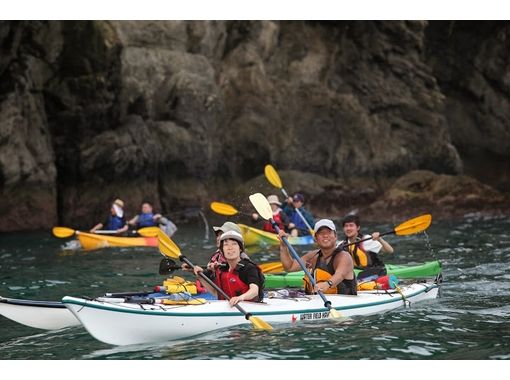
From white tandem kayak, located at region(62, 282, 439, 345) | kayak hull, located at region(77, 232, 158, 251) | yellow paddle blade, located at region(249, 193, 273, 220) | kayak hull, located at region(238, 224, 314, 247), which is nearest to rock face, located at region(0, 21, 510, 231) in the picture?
kayak hull, located at region(77, 232, 158, 251)

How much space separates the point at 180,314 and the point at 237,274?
799 mm

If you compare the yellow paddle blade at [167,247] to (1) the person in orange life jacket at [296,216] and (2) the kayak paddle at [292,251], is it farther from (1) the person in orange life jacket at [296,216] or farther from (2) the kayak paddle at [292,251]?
(1) the person in orange life jacket at [296,216]

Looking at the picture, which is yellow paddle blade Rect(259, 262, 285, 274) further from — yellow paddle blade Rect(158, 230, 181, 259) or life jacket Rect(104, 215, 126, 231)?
life jacket Rect(104, 215, 126, 231)

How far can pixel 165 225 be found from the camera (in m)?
16.5

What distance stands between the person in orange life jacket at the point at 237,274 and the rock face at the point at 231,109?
38.2 ft

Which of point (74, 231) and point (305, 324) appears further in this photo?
point (74, 231)

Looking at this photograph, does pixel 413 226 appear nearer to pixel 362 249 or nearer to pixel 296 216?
pixel 362 249

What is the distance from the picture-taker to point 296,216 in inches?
632

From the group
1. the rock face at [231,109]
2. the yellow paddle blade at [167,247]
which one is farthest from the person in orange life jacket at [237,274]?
the rock face at [231,109]

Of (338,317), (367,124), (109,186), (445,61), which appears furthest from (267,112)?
(338,317)

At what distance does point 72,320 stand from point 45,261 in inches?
244

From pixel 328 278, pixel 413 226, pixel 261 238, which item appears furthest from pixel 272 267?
pixel 261 238

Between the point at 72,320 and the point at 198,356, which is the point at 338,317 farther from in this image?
the point at 72,320

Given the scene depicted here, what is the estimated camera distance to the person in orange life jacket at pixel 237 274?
7.49 meters
